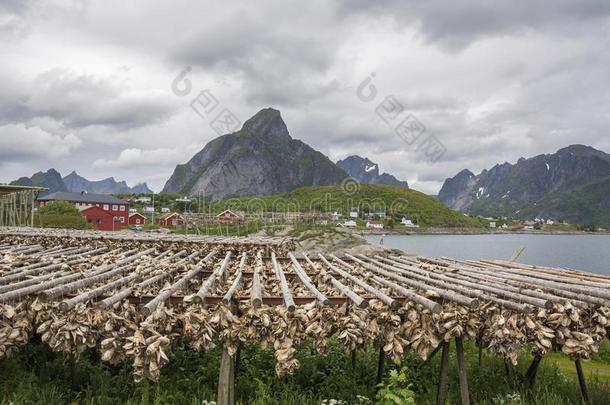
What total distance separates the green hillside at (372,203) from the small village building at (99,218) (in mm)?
67998

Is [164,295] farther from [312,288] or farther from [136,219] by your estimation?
[136,219]

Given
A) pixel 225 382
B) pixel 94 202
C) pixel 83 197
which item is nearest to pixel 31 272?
pixel 225 382

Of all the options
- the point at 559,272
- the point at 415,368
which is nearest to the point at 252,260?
the point at 415,368

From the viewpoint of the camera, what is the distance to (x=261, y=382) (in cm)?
687

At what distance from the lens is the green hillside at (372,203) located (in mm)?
144125

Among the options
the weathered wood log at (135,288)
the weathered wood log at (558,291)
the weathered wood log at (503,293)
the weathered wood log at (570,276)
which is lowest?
the weathered wood log at (570,276)

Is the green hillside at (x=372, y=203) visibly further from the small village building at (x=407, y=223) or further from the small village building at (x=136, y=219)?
the small village building at (x=136, y=219)

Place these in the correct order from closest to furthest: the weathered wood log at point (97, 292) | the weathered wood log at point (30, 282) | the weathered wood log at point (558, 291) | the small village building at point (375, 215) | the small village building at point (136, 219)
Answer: the weathered wood log at point (97, 292) → the weathered wood log at point (558, 291) → the weathered wood log at point (30, 282) → the small village building at point (136, 219) → the small village building at point (375, 215)

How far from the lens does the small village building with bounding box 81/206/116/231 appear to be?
66125mm

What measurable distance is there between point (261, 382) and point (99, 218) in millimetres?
68317

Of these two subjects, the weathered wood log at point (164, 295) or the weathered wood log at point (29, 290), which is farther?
the weathered wood log at point (29, 290)

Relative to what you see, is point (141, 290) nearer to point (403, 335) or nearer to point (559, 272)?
point (403, 335)

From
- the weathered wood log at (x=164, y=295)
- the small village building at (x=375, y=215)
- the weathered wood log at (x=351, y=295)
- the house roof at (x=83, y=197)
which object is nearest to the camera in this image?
the weathered wood log at (x=164, y=295)

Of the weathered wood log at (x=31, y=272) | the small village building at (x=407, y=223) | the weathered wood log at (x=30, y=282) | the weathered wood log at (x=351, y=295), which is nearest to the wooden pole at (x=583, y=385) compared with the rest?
the weathered wood log at (x=351, y=295)
